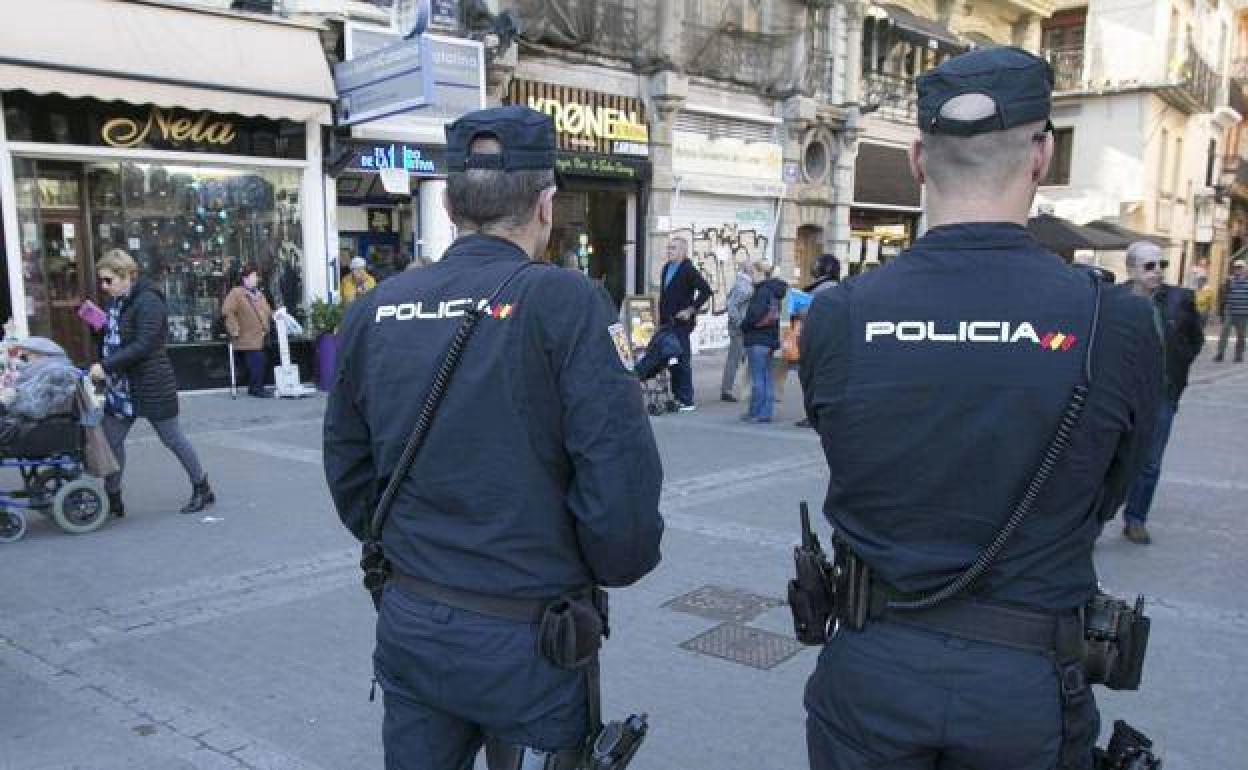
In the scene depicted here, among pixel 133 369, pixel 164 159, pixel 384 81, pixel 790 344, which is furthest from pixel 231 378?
pixel 790 344

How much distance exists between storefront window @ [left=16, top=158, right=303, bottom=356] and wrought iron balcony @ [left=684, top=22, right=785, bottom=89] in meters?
8.19

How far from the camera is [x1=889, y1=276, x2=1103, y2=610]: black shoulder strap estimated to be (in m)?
1.75

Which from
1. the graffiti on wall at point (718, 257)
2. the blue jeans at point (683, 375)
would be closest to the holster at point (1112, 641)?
the blue jeans at point (683, 375)

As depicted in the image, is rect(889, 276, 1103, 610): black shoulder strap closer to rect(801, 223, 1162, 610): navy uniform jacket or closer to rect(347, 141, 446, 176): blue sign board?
rect(801, 223, 1162, 610): navy uniform jacket

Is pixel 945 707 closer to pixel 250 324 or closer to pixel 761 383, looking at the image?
pixel 761 383

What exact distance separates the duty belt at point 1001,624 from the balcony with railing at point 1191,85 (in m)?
32.7

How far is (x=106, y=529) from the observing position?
6.63m

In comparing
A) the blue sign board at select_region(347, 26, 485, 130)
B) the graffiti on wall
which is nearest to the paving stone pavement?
the blue sign board at select_region(347, 26, 485, 130)

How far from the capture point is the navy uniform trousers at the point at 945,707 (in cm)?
177

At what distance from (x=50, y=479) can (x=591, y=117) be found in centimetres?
1163

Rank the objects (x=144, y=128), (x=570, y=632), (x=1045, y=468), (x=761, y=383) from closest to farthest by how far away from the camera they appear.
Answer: (x=1045, y=468) < (x=570, y=632) < (x=761, y=383) < (x=144, y=128)

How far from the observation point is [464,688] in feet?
Result: 6.63

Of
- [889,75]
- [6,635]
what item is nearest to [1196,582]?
[6,635]

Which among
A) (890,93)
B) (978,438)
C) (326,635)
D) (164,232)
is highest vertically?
(890,93)
